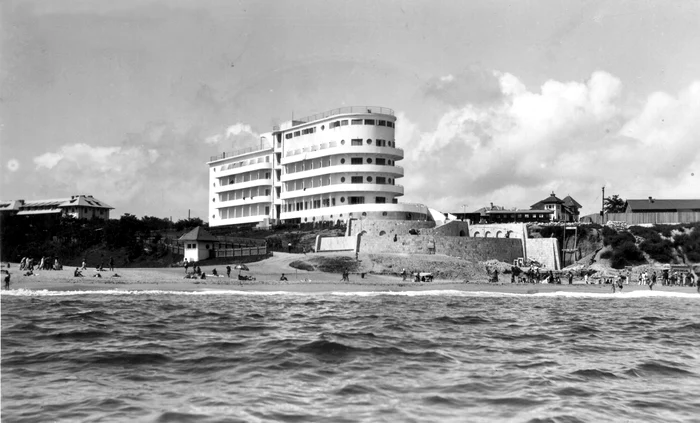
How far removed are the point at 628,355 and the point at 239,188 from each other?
76276 mm

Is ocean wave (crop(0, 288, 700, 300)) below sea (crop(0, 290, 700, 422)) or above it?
above

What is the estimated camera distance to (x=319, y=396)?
13492 millimetres

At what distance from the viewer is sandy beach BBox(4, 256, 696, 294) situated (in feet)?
145

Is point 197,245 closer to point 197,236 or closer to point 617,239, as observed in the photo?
point 197,236

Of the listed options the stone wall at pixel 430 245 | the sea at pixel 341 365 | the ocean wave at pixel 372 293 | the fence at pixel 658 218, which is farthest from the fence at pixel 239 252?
the fence at pixel 658 218

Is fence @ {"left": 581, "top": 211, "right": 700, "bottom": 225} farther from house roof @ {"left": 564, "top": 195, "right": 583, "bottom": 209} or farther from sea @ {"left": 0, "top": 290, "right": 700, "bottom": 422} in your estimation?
sea @ {"left": 0, "top": 290, "right": 700, "bottom": 422}

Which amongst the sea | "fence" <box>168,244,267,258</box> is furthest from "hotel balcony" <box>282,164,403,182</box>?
the sea

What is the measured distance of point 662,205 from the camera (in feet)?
275

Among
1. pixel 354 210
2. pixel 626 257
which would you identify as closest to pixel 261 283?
pixel 354 210

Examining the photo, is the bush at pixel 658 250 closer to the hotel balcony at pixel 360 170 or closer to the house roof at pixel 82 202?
the hotel balcony at pixel 360 170

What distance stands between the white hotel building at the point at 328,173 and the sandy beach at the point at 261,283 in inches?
746

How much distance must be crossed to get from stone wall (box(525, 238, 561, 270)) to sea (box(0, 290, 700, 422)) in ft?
129

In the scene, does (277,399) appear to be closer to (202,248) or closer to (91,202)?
(202,248)

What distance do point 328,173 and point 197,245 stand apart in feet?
69.3
